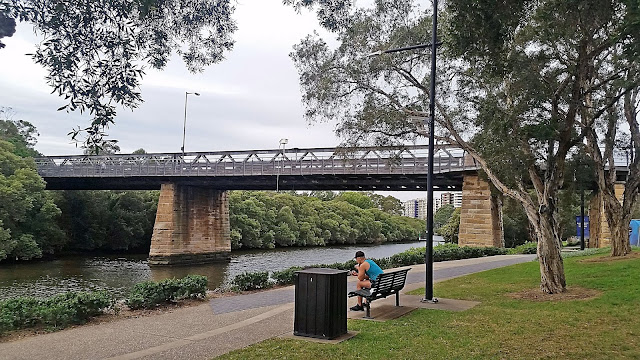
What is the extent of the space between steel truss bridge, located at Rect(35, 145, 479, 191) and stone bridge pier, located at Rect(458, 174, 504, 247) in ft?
4.17

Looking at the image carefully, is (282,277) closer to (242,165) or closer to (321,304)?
(321,304)

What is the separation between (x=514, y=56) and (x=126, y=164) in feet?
147

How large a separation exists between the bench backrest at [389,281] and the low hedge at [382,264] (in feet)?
17.1

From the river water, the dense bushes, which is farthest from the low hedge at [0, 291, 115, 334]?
the river water

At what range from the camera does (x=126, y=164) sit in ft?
168

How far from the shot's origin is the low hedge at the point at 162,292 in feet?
39.8

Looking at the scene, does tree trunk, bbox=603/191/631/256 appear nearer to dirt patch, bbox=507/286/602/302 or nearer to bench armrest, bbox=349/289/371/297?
dirt patch, bbox=507/286/602/302

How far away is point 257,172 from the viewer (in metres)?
45.2

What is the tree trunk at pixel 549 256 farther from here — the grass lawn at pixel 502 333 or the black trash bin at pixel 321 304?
the black trash bin at pixel 321 304

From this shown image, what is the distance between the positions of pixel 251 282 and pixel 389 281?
6.41 meters

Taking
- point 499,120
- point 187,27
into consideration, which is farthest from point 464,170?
point 187,27

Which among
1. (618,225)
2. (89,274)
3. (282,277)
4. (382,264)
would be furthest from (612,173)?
(89,274)

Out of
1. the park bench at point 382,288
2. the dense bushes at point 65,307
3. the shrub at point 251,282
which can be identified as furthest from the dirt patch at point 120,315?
the park bench at point 382,288

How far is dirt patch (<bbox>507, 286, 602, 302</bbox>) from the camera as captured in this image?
40.9ft
